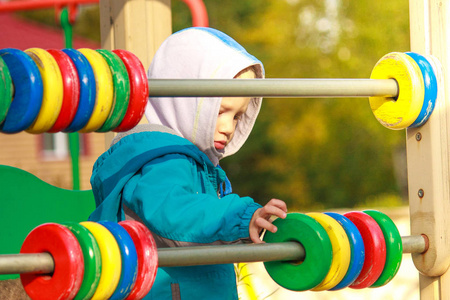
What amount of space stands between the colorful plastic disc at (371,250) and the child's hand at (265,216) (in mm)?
221

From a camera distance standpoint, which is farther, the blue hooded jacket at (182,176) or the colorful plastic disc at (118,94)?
the blue hooded jacket at (182,176)

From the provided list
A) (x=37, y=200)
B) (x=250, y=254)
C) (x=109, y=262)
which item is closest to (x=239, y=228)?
(x=250, y=254)

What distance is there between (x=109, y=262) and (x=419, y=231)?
85cm

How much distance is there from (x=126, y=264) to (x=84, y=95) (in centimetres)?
31

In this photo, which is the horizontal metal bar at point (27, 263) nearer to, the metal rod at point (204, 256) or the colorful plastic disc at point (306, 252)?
the metal rod at point (204, 256)

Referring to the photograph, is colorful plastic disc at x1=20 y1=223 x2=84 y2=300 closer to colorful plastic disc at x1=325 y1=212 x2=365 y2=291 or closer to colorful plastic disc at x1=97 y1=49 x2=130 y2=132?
colorful plastic disc at x1=97 y1=49 x2=130 y2=132

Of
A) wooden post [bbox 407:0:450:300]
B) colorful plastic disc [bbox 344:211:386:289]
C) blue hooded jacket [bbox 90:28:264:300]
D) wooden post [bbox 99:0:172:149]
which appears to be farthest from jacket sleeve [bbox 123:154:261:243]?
wooden post [bbox 99:0:172:149]

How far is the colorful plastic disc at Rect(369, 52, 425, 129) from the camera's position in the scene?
1.65m

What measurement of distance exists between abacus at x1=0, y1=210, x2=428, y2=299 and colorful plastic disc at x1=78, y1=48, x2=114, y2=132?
0.61 feet

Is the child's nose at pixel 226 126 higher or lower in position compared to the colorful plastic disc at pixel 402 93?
lower

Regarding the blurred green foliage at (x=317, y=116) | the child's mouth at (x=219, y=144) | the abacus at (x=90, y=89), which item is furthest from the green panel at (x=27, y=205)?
the blurred green foliage at (x=317, y=116)

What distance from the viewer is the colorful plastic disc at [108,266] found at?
1.20 metres

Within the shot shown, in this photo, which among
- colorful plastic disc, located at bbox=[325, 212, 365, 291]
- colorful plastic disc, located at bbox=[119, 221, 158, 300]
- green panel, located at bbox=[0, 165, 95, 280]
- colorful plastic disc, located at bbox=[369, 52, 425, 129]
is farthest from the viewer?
green panel, located at bbox=[0, 165, 95, 280]

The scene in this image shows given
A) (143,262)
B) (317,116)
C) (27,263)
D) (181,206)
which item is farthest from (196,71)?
(317,116)
